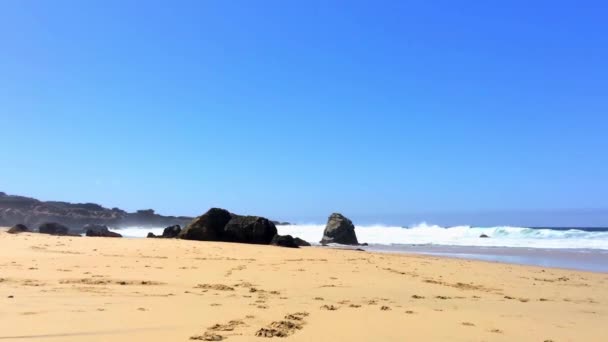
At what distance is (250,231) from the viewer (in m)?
21.7

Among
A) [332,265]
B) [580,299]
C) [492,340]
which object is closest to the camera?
[492,340]

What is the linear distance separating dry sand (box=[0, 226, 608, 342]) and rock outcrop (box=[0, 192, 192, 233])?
50879 mm

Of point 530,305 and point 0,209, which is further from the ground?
point 0,209

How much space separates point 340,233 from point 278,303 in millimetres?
25992

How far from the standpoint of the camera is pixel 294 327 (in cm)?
504

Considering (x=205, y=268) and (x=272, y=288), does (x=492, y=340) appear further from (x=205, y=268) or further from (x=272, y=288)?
(x=205, y=268)

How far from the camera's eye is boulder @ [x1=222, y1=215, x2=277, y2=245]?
21656mm

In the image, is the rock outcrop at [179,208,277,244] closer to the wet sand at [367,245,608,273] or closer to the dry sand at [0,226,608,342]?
the wet sand at [367,245,608,273]

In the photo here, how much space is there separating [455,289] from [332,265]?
4.03 metres

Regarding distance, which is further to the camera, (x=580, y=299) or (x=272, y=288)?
(x=580, y=299)

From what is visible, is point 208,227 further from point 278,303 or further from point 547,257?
point 278,303

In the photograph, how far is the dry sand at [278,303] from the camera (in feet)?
15.7

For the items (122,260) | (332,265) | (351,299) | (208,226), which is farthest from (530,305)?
(208,226)

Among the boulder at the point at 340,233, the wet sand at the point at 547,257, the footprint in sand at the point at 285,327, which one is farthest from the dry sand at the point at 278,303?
the boulder at the point at 340,233
